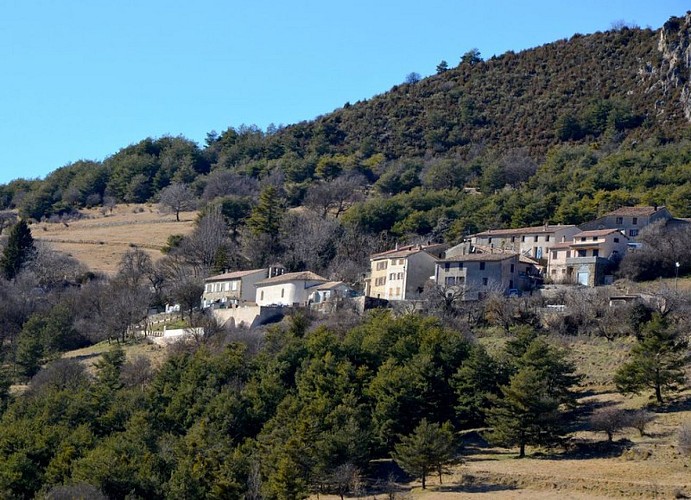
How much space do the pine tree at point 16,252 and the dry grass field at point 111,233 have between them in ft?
17.8

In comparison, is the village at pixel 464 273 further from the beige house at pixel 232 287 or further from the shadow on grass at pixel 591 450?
the shadow on grass at pixel 591 450

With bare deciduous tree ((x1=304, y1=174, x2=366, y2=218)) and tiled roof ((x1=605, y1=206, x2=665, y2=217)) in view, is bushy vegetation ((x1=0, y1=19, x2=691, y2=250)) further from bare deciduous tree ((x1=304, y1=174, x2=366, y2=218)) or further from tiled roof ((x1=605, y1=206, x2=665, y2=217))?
tiled roof ((x1=605, y1=206, x2=665, y2=217))

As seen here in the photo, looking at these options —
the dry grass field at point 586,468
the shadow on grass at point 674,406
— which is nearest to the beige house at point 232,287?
the dry grass field at point 586,468

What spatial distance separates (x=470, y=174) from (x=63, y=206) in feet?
153

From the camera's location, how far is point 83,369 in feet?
235

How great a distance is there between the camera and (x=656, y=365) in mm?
54969

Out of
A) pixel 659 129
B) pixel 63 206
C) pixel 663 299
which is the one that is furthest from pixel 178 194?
pixel 663 299

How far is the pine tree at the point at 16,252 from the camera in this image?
95.0 m

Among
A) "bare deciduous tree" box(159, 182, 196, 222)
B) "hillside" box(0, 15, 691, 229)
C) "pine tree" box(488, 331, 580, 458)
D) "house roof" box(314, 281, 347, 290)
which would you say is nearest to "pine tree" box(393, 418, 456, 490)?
"pine tree" box(488, 331, 580, 458)

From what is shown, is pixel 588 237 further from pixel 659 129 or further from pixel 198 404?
pixel 659 129

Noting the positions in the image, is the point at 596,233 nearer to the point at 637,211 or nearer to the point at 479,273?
the point at 637,211

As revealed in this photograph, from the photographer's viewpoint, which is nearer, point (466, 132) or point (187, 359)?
point (187, 359)

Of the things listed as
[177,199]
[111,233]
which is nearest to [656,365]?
[111,233]

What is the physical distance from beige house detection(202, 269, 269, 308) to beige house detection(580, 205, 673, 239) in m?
22.9
